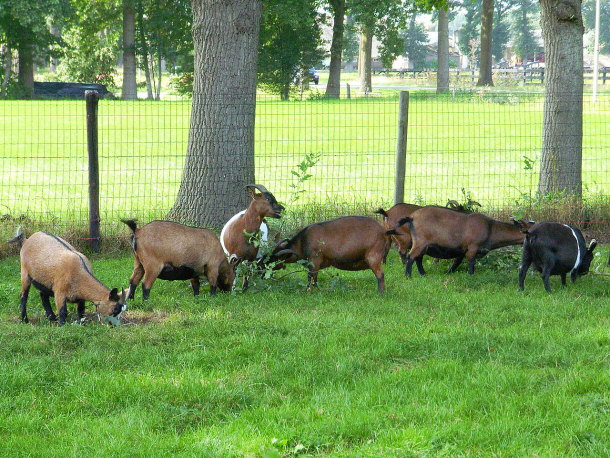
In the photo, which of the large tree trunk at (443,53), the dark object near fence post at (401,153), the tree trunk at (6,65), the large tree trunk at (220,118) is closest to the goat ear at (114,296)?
the large tree trunk at (220,118)

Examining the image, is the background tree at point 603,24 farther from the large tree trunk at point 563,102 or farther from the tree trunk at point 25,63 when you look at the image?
the large tree trunk at point 563,102

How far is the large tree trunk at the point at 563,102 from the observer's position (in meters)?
11.7

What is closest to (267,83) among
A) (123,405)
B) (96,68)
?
(96,68)

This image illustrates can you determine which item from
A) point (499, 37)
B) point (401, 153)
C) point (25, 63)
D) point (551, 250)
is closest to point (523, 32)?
point (499, 37)

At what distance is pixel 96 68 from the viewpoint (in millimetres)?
54219

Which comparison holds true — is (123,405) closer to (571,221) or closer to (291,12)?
(571,221)

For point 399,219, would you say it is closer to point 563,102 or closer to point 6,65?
point 563,102

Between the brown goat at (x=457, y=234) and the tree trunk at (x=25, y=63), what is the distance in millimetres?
40953

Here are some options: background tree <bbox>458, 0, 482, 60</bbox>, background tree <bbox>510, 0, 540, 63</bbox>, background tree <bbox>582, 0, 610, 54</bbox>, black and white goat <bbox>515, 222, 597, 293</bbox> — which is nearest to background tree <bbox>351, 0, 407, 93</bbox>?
black and white goat <bbox>515, 222, 597, 293</bbox>

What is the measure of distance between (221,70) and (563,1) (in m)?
5.07

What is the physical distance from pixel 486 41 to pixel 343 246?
42.8 metres

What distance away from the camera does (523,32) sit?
101 meters

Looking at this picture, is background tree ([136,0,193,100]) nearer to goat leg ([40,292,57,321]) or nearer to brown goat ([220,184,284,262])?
brown goat ([220,184,284,262])

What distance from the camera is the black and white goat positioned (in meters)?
8.16
